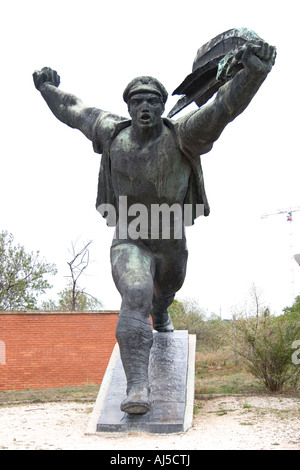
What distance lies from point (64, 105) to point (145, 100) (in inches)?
38.9

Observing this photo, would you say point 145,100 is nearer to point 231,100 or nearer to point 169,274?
point 231,100

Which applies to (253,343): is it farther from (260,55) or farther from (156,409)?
(260,55)

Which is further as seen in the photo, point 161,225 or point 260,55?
point 161,225

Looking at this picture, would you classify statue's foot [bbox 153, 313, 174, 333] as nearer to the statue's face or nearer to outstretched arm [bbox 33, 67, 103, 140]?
outstretched arm [bbox 33, 67, 103, 140]

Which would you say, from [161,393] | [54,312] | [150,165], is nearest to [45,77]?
[150,165]

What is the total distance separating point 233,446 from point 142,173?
76.2 inches

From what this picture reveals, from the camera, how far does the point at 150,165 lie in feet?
12.8

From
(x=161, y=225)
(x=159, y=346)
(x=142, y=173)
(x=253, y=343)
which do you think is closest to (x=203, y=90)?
(x=142, y=173)

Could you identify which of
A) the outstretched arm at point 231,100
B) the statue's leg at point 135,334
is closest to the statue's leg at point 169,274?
the statue's leg at point 135,334

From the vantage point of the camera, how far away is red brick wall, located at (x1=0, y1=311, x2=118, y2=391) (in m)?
13.3

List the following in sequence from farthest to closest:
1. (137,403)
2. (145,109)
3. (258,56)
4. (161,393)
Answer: (161,393) → (145,109) → (137,403) → (258,56)

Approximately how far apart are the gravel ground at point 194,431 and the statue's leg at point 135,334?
24 cm

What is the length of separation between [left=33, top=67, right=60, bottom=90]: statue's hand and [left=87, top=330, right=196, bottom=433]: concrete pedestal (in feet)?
8.27

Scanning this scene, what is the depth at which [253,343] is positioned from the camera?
706 centimetres
